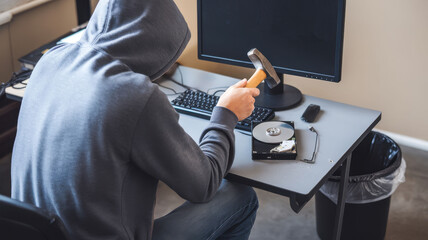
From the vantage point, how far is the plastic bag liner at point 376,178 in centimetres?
189

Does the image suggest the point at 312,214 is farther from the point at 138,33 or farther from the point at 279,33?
the point at 138,33

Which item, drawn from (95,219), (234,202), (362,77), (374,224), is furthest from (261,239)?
(95,219)

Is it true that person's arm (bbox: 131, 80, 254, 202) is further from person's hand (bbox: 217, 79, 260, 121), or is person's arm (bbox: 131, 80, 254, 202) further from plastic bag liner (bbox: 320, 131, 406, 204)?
plastic bag liner (bbox: 320, 131, 406, 204)

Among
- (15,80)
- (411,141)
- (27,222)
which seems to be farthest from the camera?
(411,141)

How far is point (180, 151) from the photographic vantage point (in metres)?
1.30

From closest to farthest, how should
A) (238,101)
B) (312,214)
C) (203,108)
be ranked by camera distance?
(238,101), (203,108), (312,214)

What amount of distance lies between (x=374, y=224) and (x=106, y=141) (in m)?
1.22

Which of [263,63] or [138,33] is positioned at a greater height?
[138,33]

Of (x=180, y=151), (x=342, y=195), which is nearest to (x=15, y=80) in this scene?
(x=180, y=151)

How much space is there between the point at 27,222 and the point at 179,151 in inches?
15.1

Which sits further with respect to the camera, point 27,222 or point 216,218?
point 216,218

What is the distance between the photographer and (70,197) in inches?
49.1

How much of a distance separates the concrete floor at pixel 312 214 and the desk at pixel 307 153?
1.36 feet

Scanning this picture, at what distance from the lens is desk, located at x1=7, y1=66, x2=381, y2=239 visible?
58.7 inches
